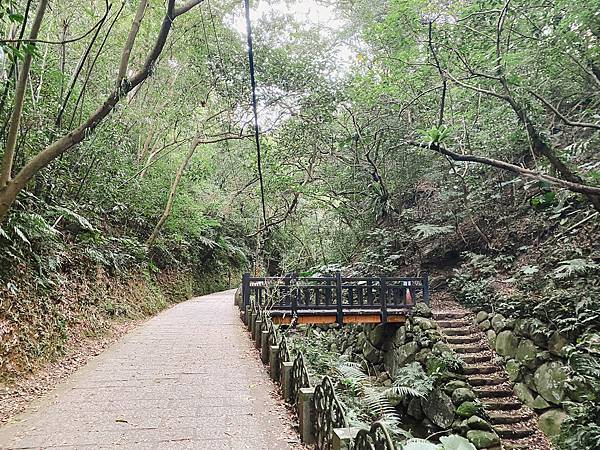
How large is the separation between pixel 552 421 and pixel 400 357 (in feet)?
10.3

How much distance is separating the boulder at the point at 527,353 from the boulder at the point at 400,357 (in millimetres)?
1883

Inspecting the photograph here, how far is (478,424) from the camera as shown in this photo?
5898 millimetres

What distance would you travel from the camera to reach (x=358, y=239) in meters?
13.8

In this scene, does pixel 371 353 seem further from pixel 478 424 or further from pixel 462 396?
pixel 478 424

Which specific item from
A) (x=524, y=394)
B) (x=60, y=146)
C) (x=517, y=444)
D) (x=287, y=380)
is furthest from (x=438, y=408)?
(x=60, y=146)

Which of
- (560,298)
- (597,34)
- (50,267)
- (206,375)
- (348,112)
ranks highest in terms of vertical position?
(348,112)

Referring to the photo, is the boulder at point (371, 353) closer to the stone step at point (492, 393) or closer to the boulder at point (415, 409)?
the boulder at point (415, 409)

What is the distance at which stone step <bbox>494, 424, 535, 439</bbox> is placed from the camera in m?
5.90

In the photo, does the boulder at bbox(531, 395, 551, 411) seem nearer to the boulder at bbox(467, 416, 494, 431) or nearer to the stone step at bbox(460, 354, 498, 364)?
the boulder at bbox(467, 416, 494, 431)

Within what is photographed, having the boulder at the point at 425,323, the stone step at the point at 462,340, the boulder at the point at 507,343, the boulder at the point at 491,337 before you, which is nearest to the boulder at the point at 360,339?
the boulder at the point at 425,323

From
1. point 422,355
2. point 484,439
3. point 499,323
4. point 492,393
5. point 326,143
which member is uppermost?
point 326,143

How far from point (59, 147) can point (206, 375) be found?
358 cm

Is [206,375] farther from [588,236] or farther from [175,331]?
[588,236]

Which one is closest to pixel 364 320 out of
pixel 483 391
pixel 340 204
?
pixel 483 391
